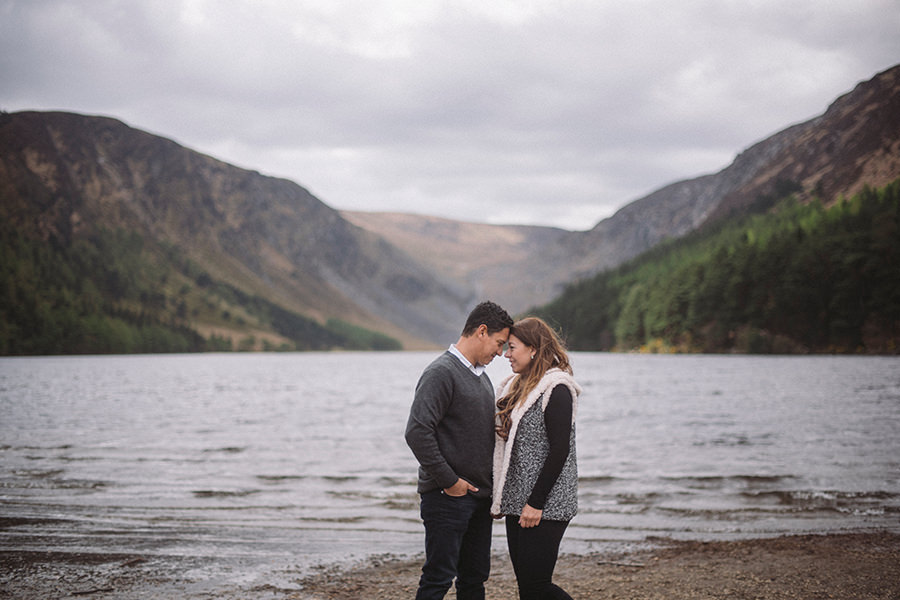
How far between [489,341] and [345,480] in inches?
570

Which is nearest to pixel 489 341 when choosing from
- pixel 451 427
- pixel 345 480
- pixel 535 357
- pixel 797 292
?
pixel 535 357

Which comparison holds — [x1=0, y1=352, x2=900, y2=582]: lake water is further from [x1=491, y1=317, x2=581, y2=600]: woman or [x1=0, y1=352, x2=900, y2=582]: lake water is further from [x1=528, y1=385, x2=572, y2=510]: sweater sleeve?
[x1=528, y1=385, x2=572, y2=510]: sweater sleeve

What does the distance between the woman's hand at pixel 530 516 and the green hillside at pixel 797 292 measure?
88542mm

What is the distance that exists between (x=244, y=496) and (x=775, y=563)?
1185 centimetres

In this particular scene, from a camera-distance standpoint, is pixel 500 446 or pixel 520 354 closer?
pixel 520 354

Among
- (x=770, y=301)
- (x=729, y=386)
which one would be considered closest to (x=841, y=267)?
(x=770, y=301)

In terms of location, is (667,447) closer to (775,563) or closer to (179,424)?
(775,563)

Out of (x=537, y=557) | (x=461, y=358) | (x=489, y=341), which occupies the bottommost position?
(x=537, y=557)

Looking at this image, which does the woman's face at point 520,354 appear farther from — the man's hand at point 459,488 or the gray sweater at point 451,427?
the man's hand at point 459,488

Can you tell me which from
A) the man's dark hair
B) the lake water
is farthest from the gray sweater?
the lake water

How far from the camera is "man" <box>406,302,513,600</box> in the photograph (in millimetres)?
5930

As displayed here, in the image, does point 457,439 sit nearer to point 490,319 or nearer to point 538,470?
point 538,470

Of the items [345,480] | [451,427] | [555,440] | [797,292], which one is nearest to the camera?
[555,440]

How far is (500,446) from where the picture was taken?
6238 millimetres
